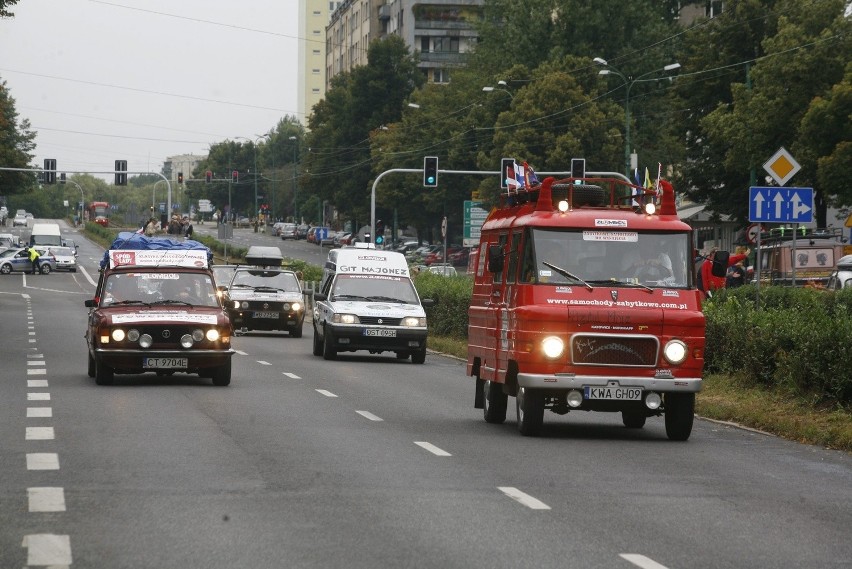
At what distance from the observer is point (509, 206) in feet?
→ 60.1

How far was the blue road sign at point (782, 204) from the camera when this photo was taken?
2294 cm

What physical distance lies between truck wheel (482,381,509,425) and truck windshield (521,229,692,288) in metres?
1.99

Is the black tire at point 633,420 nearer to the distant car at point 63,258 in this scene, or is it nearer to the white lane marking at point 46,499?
the white lane marking at point 46,499

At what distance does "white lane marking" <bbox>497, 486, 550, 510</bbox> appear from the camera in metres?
10.7

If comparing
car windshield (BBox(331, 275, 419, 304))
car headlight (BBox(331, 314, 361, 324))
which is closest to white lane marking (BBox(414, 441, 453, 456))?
car headlight (BBox(331, 314, 361, 324))

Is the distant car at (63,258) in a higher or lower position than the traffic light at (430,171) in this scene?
lower

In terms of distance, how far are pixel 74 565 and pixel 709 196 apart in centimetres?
6136

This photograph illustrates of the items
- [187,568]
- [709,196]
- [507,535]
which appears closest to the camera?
[187,568]

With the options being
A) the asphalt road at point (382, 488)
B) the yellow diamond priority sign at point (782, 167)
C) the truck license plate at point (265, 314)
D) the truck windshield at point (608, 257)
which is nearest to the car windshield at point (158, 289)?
the asphalt road at point (382, 488)

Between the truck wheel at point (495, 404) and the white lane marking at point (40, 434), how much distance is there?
190 inches

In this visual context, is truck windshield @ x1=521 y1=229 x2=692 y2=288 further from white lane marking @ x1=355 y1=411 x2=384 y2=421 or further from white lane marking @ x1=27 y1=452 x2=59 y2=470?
white lane marking @ x1=27 y1=452 x2=59 y2=470

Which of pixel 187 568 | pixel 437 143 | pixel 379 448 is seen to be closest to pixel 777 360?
pixel 379 448

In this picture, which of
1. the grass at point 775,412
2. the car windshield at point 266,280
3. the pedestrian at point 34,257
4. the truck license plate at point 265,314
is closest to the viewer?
the grass at point 775,412

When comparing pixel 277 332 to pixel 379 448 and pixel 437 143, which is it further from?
pixel 437 143
